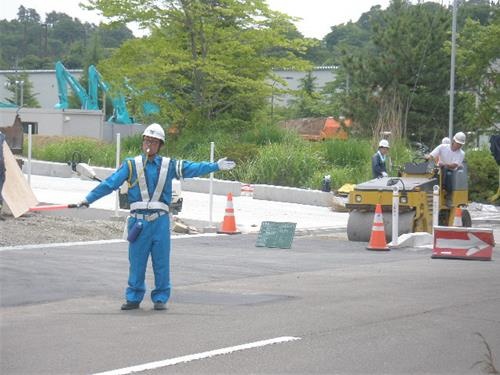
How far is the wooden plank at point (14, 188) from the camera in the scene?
20.0 metres

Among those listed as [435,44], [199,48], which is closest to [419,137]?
[435,44]

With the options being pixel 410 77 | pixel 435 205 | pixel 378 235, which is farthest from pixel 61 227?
pixel 410 77

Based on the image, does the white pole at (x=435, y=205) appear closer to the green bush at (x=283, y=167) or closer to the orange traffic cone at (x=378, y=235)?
the orange traffic cone at (x=378, y=235)

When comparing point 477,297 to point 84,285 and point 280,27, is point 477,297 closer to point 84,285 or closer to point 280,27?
point 84,285

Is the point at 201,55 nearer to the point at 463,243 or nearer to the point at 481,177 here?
the point at 481,177

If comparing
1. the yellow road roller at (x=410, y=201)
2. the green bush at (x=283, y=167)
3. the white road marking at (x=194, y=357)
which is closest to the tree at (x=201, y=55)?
the green bush at (x=283, y=167)

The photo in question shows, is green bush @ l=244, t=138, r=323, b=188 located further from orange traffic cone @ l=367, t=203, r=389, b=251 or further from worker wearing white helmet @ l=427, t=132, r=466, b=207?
orange traffic cone @ l=367, t=203, r=389, b=251

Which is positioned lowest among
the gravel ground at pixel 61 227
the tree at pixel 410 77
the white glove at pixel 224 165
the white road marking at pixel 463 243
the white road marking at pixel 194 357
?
the gravel ground at pixel 61 227

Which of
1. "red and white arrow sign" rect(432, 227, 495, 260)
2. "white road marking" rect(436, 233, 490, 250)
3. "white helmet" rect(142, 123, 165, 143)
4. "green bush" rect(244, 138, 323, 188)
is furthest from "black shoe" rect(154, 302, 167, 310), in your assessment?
"green bush" rect(244, 138, 323, 188)

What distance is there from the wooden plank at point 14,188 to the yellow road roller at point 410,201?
6.23 meters

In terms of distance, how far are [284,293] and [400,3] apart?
36.8 m

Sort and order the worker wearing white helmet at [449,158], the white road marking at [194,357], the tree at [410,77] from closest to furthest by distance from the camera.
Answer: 1. the white road marking at [194,357]
2. the worker wearing white helmet at [449,158]
3. the tree at [410,77]

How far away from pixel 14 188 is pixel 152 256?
1032cm

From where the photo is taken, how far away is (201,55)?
3850 cm
